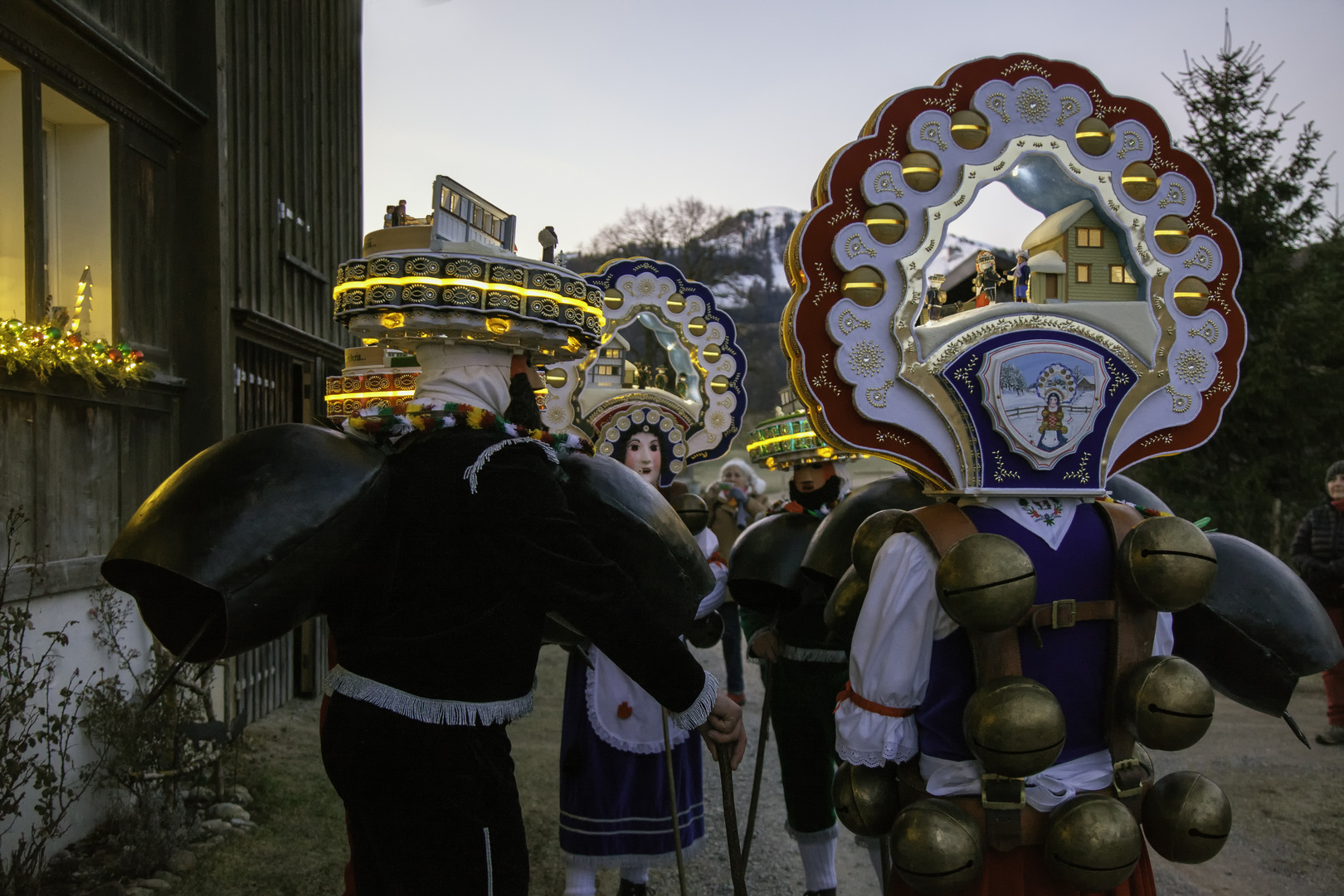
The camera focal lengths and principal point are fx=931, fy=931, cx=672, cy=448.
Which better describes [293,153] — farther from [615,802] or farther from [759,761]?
[759,761]

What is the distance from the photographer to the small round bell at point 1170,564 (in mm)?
2188

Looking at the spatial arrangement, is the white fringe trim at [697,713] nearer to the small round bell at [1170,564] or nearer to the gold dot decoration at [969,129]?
the small round bell at [1170,564]

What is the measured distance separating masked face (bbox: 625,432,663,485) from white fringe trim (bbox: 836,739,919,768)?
2.49 metres

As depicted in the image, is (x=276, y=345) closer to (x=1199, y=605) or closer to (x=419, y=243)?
(x=419, y=243)

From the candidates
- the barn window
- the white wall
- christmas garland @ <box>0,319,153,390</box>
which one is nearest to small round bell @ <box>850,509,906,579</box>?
the barn window

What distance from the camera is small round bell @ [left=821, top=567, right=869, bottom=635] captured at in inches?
109

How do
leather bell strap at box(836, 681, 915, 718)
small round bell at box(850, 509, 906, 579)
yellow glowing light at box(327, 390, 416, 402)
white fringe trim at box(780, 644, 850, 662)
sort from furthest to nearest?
yellow glowing light at box(327, 390, 416, 402)
white fringe trim at box(780, 644, 850, 662)
small round bell at box(850, 509, 906, 579)
leather bell strap at box(836, 681, 915, 718)

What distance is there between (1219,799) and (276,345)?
21.4ft

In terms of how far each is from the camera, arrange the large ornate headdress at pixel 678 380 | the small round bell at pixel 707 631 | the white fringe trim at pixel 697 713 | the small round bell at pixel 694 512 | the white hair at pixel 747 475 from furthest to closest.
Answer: the white hair at pixel 747 475 < the large ornate headdress at pixel 678 380 < the small round bell at pixel 694 512 < the small round bell at pixel 707 631 < the white fringe trim at pixel 697 713

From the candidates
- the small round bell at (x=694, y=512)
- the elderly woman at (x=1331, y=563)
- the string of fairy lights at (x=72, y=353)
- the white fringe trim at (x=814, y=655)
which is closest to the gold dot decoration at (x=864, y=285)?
the white fringe trim at (x=814, y=655)

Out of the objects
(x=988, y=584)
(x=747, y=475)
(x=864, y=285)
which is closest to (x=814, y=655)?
(x=988, y=584)

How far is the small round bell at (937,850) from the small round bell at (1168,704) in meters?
0.47

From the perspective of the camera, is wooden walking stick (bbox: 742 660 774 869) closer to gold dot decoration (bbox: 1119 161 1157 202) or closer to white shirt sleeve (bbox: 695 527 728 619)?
white shirt sleeve (bbox: 695 527 728 619)

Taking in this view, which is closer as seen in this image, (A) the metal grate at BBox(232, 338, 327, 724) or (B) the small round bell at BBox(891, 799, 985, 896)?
(B) the small round bell at BBox(891, 799, 985, 896)
